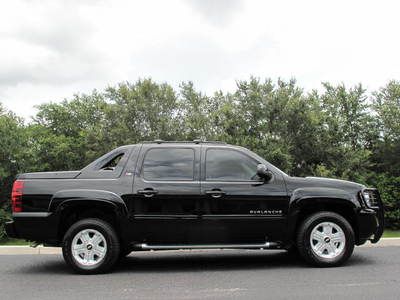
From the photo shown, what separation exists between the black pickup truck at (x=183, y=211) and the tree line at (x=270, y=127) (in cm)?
731

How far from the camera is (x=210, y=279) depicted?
22.5ft

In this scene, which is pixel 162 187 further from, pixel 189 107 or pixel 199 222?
pixel 189 107

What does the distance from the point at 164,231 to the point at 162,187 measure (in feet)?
2.03

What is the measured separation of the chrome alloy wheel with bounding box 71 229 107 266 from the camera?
23.7ft

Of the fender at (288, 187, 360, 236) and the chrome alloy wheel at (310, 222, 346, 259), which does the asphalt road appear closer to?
the chrome alloy wheel at (310, 222, 346, 259)

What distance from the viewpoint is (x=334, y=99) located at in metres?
16.8

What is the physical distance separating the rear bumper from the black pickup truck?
0.01 m

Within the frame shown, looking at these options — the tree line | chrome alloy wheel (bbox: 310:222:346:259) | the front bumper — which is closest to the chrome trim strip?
chrome alloy wheel (bbox: 310:222:346:259)

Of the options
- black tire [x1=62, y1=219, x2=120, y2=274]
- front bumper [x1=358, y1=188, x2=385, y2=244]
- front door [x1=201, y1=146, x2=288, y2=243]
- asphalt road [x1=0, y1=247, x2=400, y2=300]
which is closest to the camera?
asphalt road [x1=0, y1=247, x2=400, y2=300]

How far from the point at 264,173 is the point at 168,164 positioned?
55.3 inches

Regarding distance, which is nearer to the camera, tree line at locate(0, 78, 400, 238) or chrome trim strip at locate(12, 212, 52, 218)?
chrome trim strip at locate(12, 212, 52, 218)

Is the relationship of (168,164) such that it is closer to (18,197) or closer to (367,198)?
(18,197)

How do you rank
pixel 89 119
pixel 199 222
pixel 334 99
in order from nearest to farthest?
pixel 199 222 → pixel 334 99 → pixel 89 119

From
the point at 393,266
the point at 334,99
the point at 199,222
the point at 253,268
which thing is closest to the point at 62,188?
the point at 199,222
